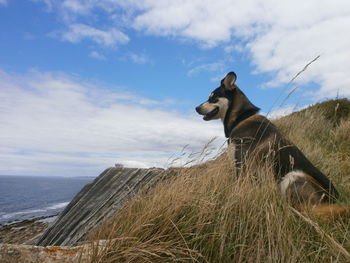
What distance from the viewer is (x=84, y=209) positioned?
5.56 metres

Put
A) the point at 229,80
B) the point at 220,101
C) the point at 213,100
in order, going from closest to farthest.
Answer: the point at 229,80, the point at 220,101, the point at 213,100

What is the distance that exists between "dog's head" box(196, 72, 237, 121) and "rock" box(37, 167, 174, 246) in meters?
1.97

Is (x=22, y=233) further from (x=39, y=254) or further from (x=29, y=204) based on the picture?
(x=29, y=204)

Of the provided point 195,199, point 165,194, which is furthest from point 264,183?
point 165,194

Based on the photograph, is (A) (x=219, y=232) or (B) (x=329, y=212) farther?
(B) (x=329, y=212)

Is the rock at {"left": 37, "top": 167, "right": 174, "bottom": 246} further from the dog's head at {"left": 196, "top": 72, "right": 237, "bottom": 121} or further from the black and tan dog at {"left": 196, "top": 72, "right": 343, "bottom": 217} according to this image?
the dog's head at {"left": 196, "top": 72, "right": 237, "bottom": 121}

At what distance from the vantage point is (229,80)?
19.5 ft

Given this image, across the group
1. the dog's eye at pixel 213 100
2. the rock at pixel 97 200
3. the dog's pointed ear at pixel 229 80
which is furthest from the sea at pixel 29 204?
the dog's pointed ear at pixel 229 80

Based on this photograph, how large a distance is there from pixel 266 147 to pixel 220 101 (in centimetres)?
194

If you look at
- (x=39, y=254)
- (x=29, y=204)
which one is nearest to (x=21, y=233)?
(x=39, y=254)

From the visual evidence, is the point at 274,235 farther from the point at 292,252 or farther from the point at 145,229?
the point at 145,229

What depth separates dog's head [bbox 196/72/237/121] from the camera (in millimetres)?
5965

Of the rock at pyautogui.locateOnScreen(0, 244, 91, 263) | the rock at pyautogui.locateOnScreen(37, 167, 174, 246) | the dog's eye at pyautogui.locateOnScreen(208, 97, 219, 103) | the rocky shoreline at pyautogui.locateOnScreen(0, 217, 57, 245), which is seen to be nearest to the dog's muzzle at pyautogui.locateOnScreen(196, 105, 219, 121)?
the dog's eye at pyautogui.locateOnScreen(208, 97, 219, 103)

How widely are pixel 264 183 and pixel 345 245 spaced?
0.96 metres
